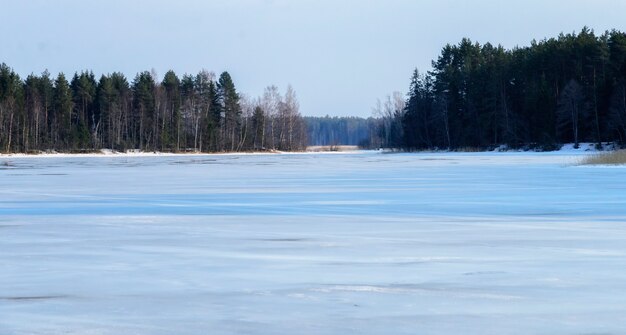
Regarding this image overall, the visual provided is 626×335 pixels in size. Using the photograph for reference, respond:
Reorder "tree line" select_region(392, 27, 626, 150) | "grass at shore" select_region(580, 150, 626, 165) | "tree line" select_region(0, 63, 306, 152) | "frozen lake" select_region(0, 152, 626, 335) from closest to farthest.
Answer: "frozen lake" select_region(0, 152, 626, 335), "grass at shore" select_region(580, 150, 626, 165), "tree line" select_region(392, 27, 626, 150), "tree line" select_region(0, 63, 306, 152)

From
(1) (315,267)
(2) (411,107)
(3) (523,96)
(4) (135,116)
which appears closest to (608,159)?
(1) (315,267)

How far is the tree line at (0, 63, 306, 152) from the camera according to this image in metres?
83.7

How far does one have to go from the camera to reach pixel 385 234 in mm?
9188

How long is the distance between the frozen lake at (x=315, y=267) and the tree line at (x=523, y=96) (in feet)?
171

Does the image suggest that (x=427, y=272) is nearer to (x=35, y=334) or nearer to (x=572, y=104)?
(x=35, y=334)

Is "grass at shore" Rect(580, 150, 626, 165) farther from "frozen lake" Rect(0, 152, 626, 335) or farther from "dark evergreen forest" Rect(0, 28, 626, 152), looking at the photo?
"dark evergreen forest" Rect(0, 28, 626, 152)

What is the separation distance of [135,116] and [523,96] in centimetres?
4185

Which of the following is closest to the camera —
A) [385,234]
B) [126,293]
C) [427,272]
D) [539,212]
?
[126,293]

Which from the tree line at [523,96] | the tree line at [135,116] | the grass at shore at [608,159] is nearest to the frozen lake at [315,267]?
the grass at shore at [608,159]

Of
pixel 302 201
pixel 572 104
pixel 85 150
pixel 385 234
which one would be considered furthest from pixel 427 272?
pixel 85 150

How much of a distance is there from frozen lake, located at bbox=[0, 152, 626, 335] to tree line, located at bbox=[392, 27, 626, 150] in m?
52.2

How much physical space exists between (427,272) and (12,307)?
9.78 feet

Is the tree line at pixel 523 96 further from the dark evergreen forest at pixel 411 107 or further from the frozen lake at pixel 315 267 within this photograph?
the frozen lake at pixel 315 267

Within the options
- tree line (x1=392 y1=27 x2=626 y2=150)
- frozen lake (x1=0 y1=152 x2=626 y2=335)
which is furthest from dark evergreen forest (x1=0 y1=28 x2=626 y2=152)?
frozen lake (x1=0 y1=152 x2=626 y2=335)
